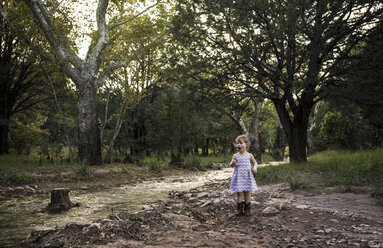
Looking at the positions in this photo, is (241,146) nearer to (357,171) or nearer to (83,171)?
(357,171)

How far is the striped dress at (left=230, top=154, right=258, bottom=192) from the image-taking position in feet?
17.7

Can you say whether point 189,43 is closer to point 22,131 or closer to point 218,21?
point 218,21

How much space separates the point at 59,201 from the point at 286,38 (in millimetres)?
8245

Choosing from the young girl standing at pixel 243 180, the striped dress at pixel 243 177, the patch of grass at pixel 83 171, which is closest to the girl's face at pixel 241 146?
the young girl standing at pixel 243 180

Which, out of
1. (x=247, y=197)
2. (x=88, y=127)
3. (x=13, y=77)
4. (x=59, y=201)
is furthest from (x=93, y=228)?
(x=13, y=77)

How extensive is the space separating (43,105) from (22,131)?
278cm

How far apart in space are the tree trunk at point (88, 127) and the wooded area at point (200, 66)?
50mm

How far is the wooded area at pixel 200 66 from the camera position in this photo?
9.11 meters

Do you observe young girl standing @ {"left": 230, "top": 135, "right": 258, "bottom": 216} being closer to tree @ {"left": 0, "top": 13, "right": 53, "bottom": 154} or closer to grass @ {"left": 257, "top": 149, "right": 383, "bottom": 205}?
grass @ {"left": 257, "top": 149, "right": 383, "bottom": 205}

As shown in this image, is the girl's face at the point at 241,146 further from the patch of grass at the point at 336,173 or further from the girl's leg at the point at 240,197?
the patch of grass at the point at 336,173

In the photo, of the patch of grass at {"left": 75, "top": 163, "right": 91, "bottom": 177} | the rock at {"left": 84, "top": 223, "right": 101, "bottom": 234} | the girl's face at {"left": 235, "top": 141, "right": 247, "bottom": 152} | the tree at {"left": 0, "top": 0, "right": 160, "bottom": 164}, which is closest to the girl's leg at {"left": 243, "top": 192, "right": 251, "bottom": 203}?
the girl's face at {"left": 235, "top": 141, "right": 247, "bottom": 152}

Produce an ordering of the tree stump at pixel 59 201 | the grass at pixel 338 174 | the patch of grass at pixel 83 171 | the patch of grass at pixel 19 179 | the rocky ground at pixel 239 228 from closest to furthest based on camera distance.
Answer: the rocky ground at pixel 239 228
the tree stump at pixel 59 201
the grass at pixel 338 174
the patch of grass at pixel 19 179
the patch of grass at pixel 83 171

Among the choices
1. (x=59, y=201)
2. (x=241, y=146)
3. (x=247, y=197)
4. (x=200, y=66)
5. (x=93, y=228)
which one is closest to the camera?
(x=93, y=228)

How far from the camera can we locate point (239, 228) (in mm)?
4629
